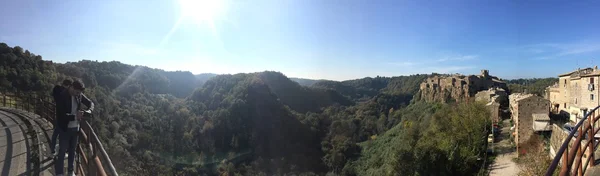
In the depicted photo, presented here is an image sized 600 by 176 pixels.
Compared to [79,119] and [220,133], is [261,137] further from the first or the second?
[79,119]

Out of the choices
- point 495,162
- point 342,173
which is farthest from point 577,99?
point 342,173

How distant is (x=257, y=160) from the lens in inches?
2480

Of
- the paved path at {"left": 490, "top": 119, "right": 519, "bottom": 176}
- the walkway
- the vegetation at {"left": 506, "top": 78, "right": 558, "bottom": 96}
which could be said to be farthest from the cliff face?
the walkway

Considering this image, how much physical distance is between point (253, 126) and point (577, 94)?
60.7m

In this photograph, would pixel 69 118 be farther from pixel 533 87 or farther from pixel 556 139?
pixel 533 87

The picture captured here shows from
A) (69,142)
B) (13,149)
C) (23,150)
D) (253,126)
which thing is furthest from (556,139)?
(253,126)

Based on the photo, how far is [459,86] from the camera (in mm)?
42031

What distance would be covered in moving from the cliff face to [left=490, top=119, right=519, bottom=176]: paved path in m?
16.7

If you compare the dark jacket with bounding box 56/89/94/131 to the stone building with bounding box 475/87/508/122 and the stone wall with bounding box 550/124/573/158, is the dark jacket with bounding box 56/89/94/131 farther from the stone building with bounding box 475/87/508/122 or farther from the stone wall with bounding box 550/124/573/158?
the stone building with bounding box 475/87/508/122

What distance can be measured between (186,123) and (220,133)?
8.05 meters

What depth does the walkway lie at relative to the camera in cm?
470

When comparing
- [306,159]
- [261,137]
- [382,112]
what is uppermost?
[382,112]

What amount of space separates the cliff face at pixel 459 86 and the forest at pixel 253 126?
2923mm

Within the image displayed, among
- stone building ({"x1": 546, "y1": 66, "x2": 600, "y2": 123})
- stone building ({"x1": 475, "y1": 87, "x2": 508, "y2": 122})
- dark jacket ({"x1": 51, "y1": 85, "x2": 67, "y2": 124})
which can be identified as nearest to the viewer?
dark jacket ({"x1": 51, "y1": 85, "x2": 67, "y2": 124})
